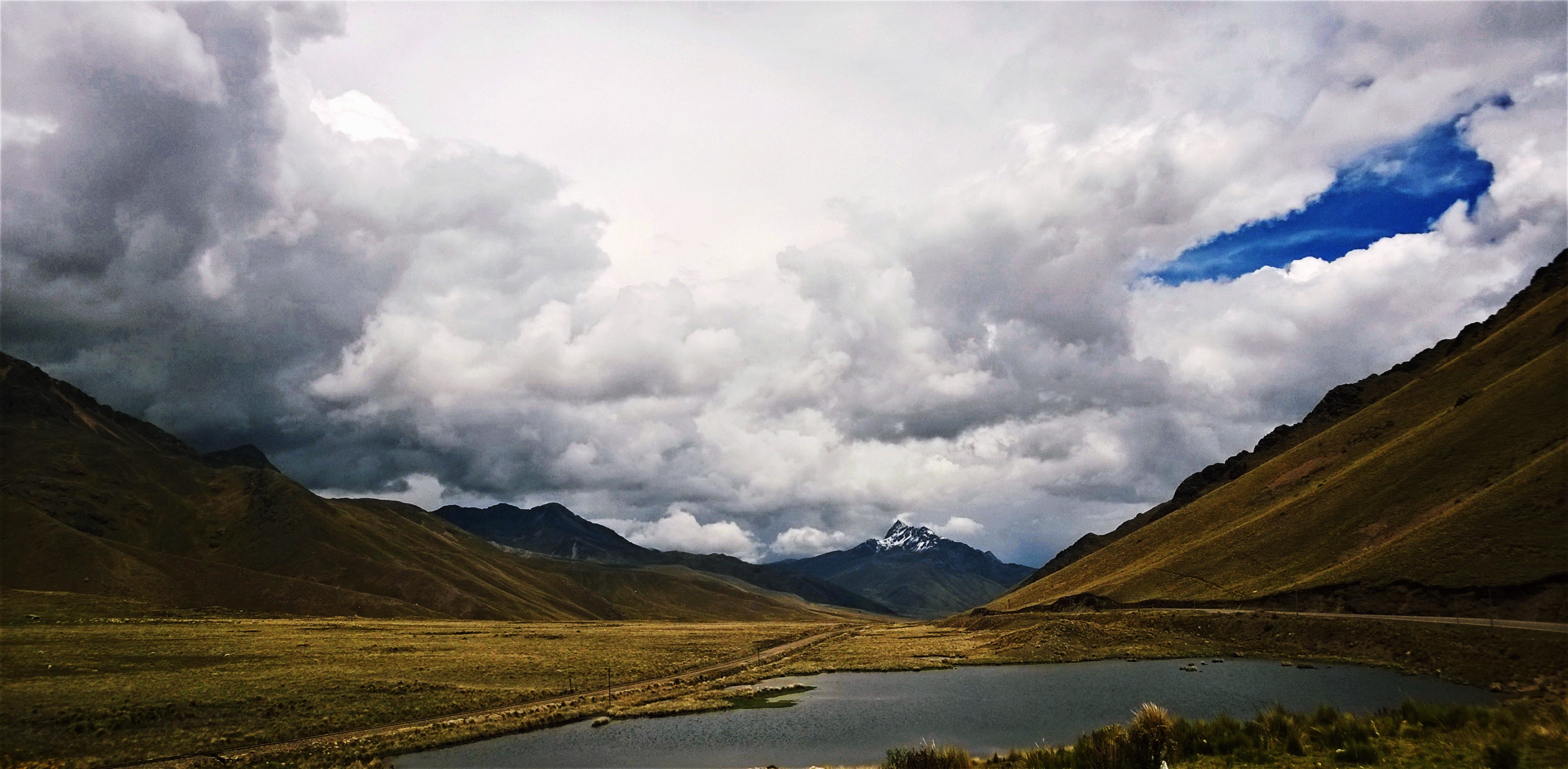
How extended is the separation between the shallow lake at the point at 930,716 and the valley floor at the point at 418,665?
11.9 ft

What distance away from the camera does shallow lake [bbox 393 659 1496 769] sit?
40.5m

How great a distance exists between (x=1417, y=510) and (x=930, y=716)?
79103 millimetres

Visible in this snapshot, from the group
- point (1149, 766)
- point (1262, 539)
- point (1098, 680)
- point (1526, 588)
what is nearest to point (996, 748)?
point (1149, 766)

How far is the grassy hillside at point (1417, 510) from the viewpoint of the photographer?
69.8m

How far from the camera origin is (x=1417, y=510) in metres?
91.2

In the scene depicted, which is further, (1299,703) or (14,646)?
(14,646)

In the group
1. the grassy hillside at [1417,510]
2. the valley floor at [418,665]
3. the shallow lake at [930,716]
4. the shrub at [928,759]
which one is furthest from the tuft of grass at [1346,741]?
the grassy hillside at [1417,510]

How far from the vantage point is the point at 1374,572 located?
80562mm

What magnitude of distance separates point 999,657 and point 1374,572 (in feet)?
132

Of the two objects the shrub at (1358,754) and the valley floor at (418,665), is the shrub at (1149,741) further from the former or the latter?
the valley floor at (418,665)

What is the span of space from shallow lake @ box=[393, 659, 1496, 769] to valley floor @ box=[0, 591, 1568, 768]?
3642 millimetres

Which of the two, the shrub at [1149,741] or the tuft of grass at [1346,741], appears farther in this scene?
the shrub at [1149,741]

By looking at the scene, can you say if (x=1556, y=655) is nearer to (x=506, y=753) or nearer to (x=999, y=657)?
(x=999, y=657)

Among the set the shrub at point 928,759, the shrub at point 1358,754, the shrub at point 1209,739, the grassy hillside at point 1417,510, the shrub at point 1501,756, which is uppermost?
the grassy hillside at point 1417,510
